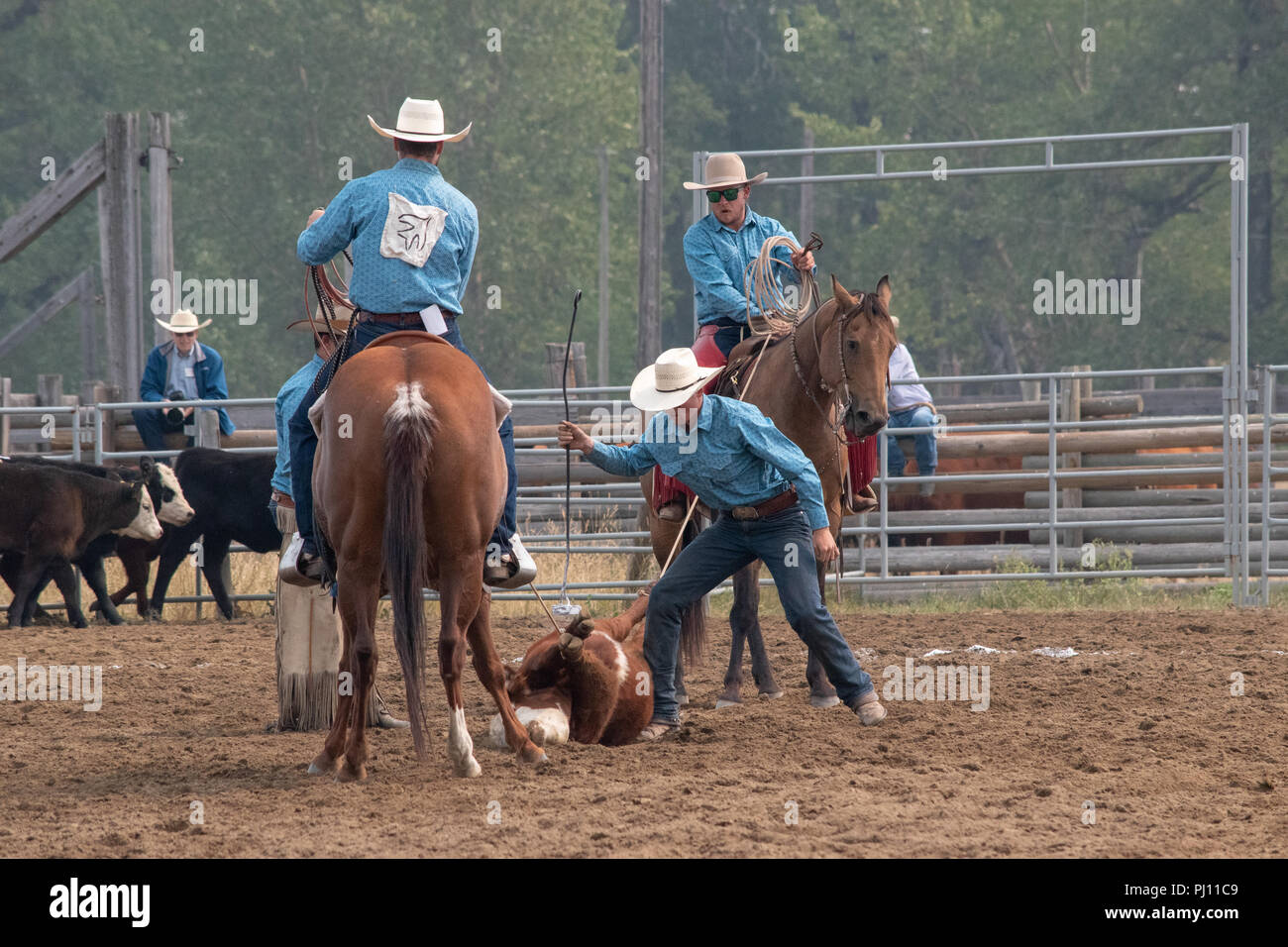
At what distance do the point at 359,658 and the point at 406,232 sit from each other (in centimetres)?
153

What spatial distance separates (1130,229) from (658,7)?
51.7ft

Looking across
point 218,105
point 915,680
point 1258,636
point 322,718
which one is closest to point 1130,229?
point 218,105

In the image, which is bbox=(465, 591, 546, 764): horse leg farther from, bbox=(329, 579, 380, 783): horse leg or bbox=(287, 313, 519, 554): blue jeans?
bbox=(329, 579, 380, 783): horse leg

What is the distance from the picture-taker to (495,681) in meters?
5.67

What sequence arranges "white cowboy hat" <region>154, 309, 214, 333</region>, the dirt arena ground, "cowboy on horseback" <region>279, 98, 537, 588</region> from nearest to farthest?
the dirt arena ground, "cowboy on horseback" <region>279, 98, 537, 588</region>, "white cowboy hat" <region>154, 309, 214, 333</region>

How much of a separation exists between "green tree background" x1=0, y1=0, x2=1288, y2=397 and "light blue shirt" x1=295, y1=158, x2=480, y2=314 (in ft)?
78.2

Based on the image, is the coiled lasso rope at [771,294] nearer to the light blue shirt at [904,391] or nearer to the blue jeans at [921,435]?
the light blue shirt at [904,391]

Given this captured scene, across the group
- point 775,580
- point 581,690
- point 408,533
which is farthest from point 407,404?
point 775,580

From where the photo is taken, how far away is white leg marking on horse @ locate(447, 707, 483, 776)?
5297 millimetres

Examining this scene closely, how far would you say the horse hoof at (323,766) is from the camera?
5555 millimetres

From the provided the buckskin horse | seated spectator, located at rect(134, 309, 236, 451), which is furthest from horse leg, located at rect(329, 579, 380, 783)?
seated spectator, located at rect(134, 309, 236, 451)

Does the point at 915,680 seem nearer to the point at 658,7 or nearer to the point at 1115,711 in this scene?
the point at 1115,711
